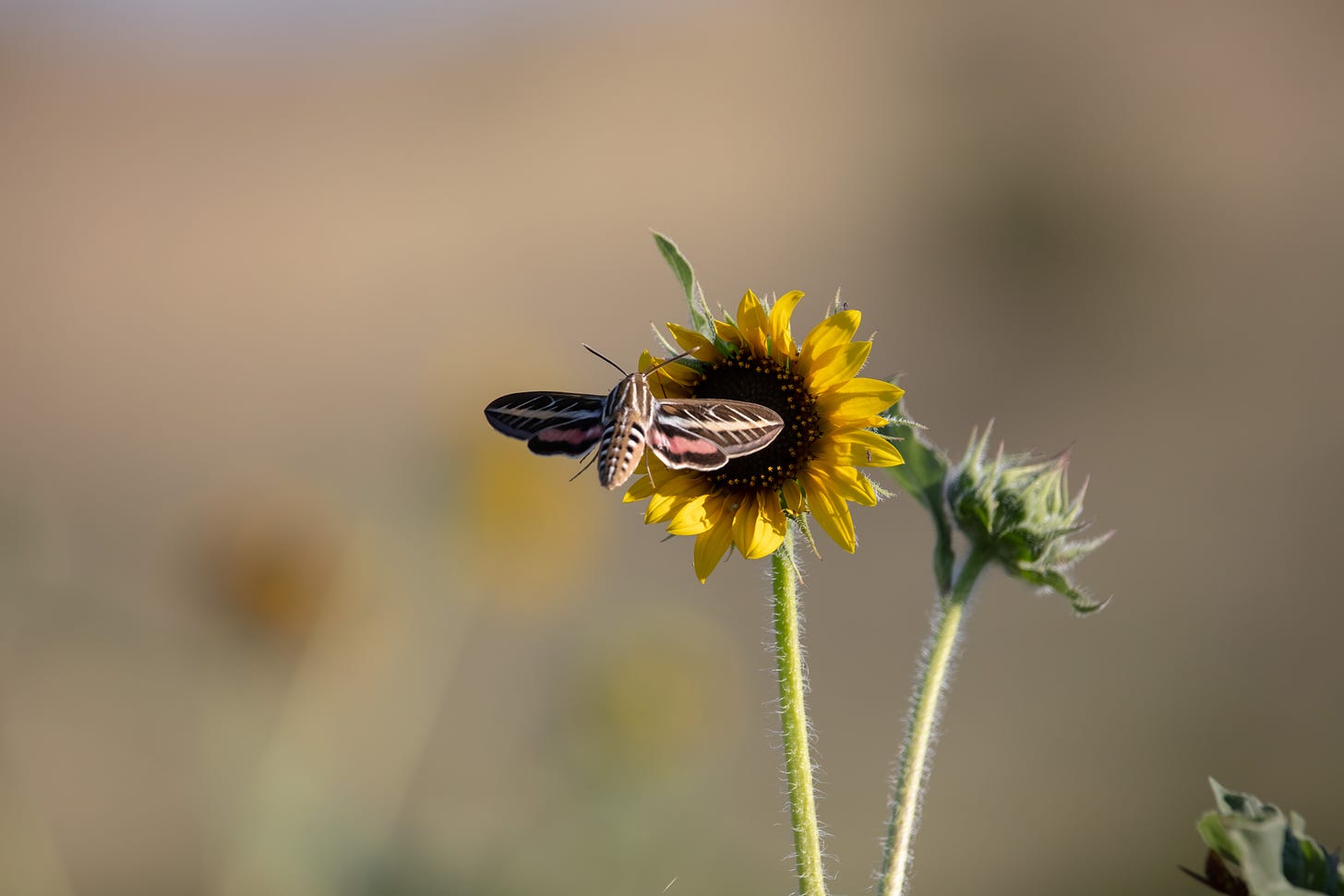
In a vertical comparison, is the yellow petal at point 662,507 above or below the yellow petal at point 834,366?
below

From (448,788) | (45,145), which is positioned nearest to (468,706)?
(448,788)

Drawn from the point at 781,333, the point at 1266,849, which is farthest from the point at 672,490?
the point at 1266,849

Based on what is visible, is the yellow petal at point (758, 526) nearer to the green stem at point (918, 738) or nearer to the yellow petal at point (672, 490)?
the yellow petal at point (672, 490)

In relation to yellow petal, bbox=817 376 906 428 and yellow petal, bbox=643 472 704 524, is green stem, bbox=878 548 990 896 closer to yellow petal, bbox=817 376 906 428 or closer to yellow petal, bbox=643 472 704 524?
yellow petal, bbox=817 376 906 428

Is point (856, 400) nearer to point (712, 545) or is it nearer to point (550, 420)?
point (712, 545)

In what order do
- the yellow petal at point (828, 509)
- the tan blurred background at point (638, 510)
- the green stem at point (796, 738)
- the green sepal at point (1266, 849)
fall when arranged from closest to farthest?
the green sepal at point (1266, 849), the green stem at point (796, 738), the yellow petal at point (828, 509), the tan blurred background at point (638, 510)

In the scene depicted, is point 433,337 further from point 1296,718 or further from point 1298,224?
point 1298,224

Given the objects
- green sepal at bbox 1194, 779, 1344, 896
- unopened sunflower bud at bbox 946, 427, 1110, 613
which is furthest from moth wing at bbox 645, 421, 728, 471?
green sepal at bbox 1194, 779, 1344, 896

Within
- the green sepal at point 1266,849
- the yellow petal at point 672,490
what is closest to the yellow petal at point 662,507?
the yellow petal at point 672,490
